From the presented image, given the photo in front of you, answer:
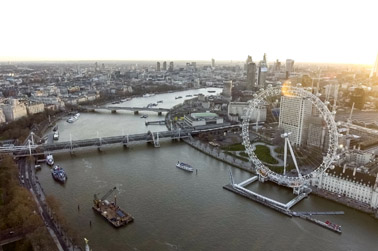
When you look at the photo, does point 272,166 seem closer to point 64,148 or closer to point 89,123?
point 64,148

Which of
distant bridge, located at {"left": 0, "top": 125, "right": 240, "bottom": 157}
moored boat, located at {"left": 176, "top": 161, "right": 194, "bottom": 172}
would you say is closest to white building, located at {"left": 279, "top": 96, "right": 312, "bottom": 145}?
distant bridge, located at {"left": 0, "top": 125, "right": 240, "bottom": 157}

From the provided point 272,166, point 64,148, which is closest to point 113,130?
point 64,148

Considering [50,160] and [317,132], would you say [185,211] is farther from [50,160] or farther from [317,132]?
[317,132]

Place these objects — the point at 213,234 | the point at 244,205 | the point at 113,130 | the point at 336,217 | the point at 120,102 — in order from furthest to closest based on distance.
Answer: the point at 120,102, the point at 113,130, the point at 244,205, the point at 336,217, the point at 213,234

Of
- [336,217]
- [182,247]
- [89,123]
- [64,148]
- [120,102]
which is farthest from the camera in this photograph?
[120,102]

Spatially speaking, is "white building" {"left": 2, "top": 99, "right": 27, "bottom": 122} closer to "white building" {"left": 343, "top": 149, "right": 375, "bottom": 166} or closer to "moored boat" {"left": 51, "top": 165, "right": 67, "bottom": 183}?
"moored boat" {"left": 51, "top": 165, "right": 67, "bottom": 183}

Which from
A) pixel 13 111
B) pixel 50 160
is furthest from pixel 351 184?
pixel 13 111
